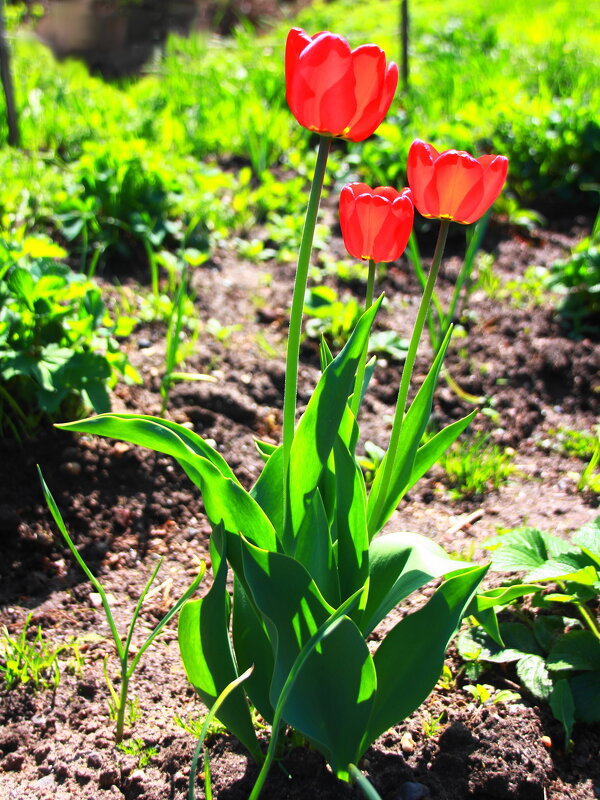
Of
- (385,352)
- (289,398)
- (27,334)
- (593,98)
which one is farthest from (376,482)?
(593,98)

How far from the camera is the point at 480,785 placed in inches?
56.7

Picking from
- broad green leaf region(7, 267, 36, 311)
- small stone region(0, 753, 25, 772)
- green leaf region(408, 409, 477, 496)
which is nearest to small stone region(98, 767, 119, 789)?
small stone region(0, 753, 25, 772)

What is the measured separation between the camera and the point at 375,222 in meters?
1.29

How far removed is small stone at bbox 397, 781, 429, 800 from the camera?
1.42 m

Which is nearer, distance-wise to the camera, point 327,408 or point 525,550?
point 327,408

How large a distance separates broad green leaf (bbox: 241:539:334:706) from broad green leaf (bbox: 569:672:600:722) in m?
0.63

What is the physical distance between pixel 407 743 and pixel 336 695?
35 centimetres

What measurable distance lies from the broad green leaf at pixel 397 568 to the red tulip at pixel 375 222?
0.52 metres

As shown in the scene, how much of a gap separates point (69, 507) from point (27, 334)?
47cm

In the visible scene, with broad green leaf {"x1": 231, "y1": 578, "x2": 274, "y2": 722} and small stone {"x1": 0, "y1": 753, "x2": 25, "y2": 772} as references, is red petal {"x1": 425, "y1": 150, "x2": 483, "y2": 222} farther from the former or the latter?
small stone {"x1": 0, "y1": 753, "x2": 25, "y2": 772}

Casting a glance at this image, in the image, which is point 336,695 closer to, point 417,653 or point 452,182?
point 417,653

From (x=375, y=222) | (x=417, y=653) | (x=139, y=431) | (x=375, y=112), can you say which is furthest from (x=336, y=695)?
(x=375, y=112)

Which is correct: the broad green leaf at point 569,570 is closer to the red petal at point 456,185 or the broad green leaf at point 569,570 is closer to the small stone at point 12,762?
the red petal at point 456,185

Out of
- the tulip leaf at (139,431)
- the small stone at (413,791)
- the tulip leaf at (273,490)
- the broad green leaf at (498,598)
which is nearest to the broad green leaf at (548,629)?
the broad green leaf at (498,598)
